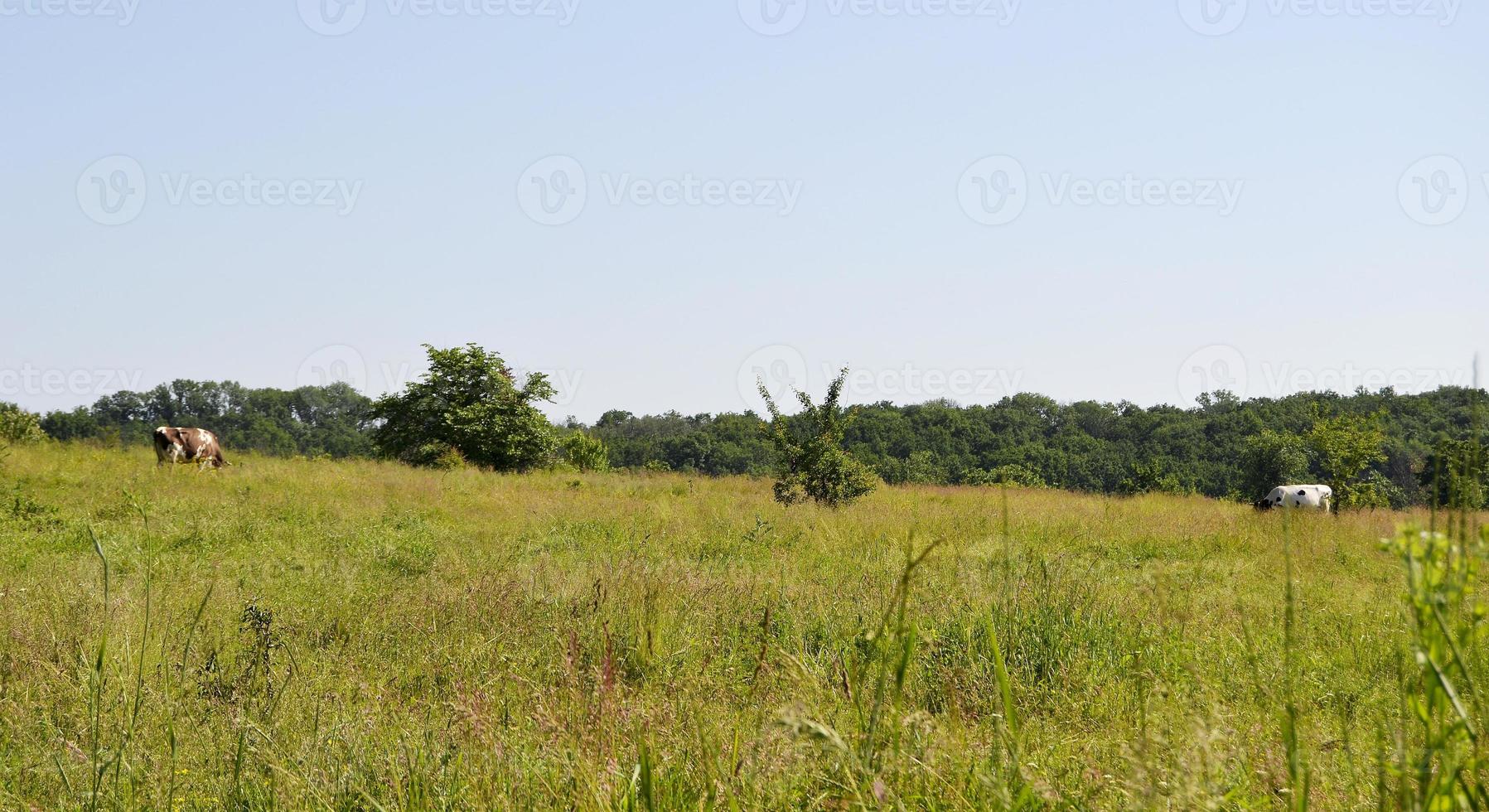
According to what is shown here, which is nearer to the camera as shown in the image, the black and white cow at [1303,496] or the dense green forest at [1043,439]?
the black and white cow at [1303,496]

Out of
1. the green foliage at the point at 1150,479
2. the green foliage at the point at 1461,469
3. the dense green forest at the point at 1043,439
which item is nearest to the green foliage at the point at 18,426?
the dense green forest at the point at 1043,439

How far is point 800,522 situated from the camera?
13219 mm

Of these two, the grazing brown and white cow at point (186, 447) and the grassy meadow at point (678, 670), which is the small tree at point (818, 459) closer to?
the grassy meadow at point (678, 670)

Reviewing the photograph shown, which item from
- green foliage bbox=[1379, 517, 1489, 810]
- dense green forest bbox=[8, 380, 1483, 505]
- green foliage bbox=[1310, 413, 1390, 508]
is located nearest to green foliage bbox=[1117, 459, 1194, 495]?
dense green forest bbox=[8, 380, 1483, 505]

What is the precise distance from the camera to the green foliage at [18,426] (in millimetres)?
21178

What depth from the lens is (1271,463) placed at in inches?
2080

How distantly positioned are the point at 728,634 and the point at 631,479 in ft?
60.5

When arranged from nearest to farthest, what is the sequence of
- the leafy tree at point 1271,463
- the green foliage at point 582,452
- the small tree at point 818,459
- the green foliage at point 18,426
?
the small tree at point 818,459 < the green foliage at point 18,426 < the green foliage at point 582,452 < the leafy tree at point 1271,463

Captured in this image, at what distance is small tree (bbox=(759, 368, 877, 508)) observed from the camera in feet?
60.3

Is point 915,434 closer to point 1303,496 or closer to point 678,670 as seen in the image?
point 1303,496

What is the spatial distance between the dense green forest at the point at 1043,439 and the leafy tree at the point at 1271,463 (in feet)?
0.31

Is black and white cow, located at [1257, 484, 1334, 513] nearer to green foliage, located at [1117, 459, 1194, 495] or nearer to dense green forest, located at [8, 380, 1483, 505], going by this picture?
dense green forest, located at [8, 380, 1483, 505]

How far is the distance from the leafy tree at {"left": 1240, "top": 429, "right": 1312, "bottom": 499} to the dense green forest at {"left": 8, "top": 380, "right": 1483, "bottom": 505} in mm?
94

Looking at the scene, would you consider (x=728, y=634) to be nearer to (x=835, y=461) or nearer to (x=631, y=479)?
(x=835, y=461)
